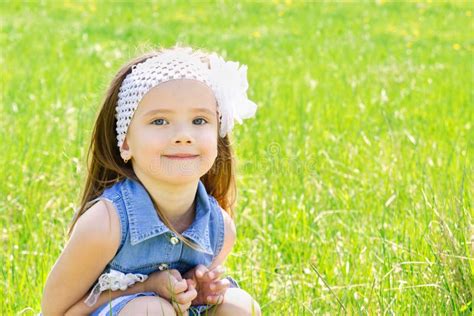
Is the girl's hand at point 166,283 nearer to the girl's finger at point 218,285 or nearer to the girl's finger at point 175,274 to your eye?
the girl's finger at point 175,274

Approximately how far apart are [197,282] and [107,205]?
1.12ft

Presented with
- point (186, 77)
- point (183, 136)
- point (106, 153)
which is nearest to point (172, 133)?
point (183, 136)

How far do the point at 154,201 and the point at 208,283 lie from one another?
27cm

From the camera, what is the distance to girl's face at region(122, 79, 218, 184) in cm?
277

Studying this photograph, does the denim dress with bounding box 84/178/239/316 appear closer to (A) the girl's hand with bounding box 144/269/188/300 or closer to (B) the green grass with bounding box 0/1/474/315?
(A) the girl's hand with bounding box 144/269/188/300

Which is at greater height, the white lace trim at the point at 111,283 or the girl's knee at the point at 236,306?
the white lace trim at the point at 111,283

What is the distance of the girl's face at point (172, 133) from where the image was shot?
277cm

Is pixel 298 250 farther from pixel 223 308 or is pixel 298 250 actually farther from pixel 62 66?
pixel 62 66

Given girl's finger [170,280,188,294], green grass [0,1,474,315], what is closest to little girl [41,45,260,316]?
girl's finger [170,280,188,294]

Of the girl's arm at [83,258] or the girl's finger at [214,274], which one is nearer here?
the girl's arm at [83,258]

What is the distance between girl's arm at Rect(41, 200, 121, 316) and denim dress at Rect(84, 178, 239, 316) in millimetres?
34

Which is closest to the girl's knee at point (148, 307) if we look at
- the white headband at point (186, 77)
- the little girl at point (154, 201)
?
the little girl at point (154, 201)

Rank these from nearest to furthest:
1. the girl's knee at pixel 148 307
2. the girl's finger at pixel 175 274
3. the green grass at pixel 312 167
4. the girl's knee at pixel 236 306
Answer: the girl's knee at pixel 148 307 < the girl's finger at pixel 175 274 < the girl's knee at pixel 236 306 < the green grass at pixel 312 167

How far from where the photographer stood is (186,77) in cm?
284
